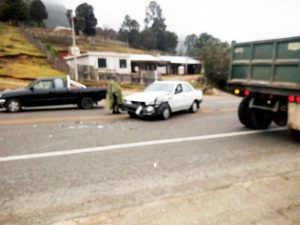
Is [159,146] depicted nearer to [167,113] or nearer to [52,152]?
[52,152]

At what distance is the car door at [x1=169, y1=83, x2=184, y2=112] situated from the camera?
35.9 feet

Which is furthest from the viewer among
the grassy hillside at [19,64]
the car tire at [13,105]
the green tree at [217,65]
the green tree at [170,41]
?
the green tree at [170,41]

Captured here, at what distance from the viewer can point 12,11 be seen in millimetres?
59719

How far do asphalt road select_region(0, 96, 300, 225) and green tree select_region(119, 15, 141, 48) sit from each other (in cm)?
8023

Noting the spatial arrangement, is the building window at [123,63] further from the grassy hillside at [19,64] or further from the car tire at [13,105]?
the car tire at [13,105]

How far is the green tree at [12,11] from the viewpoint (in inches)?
2320

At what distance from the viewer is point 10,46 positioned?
136 ft

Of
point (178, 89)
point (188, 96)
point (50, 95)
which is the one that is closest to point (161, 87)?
point (178, 89)

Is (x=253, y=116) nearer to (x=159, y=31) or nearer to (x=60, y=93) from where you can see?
(x=60, y=93)

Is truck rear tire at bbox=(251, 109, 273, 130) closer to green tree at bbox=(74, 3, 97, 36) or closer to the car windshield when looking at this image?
the car windshield

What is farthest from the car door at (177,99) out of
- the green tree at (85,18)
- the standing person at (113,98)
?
the green tree at (85,18)

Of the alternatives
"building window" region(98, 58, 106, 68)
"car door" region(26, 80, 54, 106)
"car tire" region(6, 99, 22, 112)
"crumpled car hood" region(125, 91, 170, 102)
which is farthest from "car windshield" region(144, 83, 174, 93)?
"building window" region(98, 58, 106, 68)

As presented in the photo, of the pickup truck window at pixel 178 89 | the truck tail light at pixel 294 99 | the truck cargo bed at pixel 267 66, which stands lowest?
the pickup truck window at pixel 178 89

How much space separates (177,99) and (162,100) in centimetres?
97
